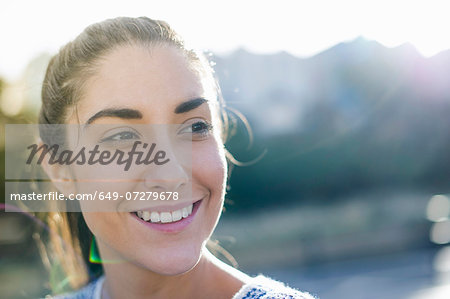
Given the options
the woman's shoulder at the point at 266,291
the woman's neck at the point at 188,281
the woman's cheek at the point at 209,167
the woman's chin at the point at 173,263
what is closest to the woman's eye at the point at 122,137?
the woman's cheek at the point at 209,167

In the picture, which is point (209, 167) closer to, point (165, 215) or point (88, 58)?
point (165, 215)

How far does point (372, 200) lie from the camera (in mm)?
12477

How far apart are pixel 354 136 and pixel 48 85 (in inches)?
427

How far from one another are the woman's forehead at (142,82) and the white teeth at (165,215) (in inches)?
13.9

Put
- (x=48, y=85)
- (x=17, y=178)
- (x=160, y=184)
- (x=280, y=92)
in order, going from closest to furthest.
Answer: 1. (x=160, y=184)
2. (x=48, y=85)
3. (x=17, y=178)
4. (x=280, y=92)

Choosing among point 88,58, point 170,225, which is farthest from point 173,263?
point 88,58

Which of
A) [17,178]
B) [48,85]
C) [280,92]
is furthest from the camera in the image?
[280,92]

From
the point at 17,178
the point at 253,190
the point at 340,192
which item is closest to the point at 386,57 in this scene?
the point at 340,192

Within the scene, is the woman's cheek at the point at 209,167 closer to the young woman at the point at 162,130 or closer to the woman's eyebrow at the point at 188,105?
the young woman at the point at 162,130

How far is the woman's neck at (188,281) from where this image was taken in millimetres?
1846

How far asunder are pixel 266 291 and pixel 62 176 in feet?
3.07

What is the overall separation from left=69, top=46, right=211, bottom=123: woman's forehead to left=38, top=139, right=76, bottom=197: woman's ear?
25 centimetres

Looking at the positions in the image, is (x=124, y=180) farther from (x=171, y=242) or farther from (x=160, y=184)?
(x=171, y=242)

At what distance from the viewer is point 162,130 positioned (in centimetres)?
163
